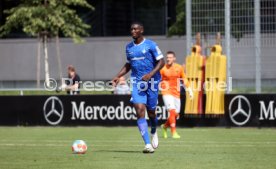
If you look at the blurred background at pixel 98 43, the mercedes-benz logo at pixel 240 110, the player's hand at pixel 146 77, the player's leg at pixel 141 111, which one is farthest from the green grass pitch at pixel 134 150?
the blurred background at pixel 98 43

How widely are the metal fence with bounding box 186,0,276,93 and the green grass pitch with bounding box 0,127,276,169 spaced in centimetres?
213

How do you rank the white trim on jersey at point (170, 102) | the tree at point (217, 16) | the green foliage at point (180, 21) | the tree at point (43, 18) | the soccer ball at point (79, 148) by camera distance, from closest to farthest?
the soccer ball at point (79, 148), the white trim on jersey at point (170, 102), the tree at point (217, 16), the tree at point (43, 18), the green foliage at point (180, 21)

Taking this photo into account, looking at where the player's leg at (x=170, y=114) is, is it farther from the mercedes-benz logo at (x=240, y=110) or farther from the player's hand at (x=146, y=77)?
the player's hand at (x=146, y=77)

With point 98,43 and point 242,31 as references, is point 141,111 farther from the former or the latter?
point 98,43

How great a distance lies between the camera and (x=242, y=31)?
2603cm

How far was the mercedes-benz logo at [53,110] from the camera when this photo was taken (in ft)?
89.1

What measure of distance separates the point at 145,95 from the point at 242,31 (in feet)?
33.8

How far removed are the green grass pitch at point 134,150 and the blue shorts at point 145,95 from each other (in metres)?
0.94

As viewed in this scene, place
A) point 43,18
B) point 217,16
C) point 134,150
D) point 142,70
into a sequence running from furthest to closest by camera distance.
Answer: point 43,18 → point 217,16 → point 134,150 → point 142,70

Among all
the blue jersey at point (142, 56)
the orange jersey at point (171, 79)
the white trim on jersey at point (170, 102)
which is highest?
the blue jersey at point (142, 56)

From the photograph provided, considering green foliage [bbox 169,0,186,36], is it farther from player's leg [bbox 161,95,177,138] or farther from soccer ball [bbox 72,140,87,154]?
soccer ball [bbox 72,140,87,154]

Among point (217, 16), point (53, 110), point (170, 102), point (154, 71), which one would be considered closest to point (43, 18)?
point (53, 110)

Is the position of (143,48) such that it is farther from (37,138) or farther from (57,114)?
→ (57,114)

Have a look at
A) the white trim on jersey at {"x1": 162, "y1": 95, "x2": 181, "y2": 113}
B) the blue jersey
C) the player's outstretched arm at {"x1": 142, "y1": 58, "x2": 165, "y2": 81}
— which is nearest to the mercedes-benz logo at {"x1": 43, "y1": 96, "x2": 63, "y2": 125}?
the white trim on jersey at {"x1": 162, "y1": 95, "x2": 181, "y2": 113}
